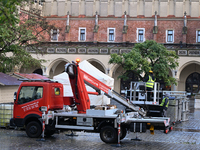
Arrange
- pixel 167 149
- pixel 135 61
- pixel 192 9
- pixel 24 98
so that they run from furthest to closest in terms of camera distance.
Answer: pixel 192 9 → pixel 135 61 → pixel 24 98 → pixel 167 149

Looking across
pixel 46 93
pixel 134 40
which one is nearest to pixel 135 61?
pixel 134 40

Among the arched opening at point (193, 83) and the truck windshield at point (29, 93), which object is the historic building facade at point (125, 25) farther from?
the truck windshield at point (29, 93)

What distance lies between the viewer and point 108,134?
11.0 metres

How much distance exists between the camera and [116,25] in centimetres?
4138

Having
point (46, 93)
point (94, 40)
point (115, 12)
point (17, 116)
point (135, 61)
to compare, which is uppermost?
point (115, 12)

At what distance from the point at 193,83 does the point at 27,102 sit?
31953mm

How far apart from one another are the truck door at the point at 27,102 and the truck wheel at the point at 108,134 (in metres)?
2.48

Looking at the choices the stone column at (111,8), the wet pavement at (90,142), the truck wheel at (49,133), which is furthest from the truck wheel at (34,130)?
the stone column at (111,8)

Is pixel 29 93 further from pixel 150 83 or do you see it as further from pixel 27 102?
pixel 150 83

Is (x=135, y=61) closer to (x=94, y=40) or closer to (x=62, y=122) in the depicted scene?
(x=94, y=40)

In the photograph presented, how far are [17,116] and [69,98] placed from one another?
2055mm

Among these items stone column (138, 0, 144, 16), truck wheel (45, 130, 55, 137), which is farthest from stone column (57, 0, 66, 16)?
truck wheel (45, 130, 55, 137)

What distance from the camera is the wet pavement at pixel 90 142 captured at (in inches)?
404

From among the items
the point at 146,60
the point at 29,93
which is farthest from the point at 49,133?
the point at 146,60
